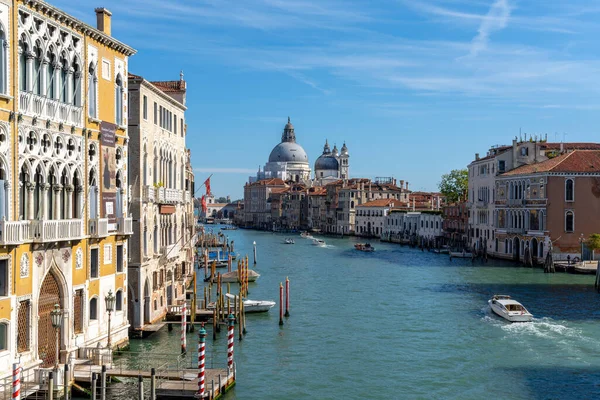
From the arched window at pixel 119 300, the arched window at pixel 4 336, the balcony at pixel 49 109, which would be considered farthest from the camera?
the arched window at pixel 119 300

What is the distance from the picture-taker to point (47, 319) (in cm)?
1234

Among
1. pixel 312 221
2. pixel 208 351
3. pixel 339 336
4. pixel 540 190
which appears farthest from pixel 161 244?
pixel 312 221

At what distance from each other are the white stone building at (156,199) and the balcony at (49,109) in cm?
392

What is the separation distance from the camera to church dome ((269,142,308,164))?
12838 centimetres

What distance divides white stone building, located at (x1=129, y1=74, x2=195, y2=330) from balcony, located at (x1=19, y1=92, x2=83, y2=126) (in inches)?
154

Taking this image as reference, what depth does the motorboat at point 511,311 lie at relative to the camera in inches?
807

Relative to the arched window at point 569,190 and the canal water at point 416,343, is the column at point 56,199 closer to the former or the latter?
the canal water at point 416,343

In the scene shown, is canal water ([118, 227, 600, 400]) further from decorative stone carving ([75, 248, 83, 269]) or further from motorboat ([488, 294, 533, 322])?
decorative stone carving ([75, 248, 83, 269])

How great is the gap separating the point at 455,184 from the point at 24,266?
5570 cm

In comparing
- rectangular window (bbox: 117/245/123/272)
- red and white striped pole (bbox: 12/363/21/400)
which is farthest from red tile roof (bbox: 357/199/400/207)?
red and white striped pole (bbox: 12/363/21/400)

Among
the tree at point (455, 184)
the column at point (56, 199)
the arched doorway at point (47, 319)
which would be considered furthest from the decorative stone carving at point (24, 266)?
the tree at point (455, 184)

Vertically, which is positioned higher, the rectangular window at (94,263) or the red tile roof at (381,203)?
the red tile roof at (381,203)

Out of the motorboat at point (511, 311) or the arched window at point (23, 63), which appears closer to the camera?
the arched window at point (23, 63)

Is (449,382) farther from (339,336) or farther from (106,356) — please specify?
(106,356)
